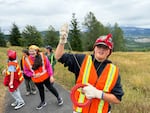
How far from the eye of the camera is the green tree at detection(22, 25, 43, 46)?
5802 centimetres

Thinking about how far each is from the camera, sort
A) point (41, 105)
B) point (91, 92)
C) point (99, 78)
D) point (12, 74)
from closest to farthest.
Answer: point (91, 92) < point (99, 78) < point (12, 74) < point (41, 105)

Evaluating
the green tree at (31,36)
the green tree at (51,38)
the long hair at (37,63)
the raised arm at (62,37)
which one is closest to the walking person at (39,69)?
the long hair at (37,63)

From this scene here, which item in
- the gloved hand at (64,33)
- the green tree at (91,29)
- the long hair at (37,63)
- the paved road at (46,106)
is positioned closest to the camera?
the gloved hand at (64,33)

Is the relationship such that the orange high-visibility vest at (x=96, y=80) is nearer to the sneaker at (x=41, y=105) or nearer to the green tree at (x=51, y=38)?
the sneaker at (x=41, y=105)

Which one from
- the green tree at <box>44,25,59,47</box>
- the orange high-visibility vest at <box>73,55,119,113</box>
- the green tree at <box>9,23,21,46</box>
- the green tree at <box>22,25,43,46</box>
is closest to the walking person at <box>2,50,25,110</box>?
the orange high-visibility vest at <box>73,55,119,113</box>

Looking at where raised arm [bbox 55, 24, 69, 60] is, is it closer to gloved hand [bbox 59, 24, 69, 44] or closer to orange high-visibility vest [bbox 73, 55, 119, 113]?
gloved hand [bbox 59, 24, 69, 44]

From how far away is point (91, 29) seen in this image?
2375 inches

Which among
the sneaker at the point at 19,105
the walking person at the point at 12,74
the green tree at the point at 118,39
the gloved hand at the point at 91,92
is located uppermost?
the gloved hand at the point at 91,92

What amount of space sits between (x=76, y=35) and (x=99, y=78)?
47.8 meters

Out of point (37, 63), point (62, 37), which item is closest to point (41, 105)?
point (37, 63)

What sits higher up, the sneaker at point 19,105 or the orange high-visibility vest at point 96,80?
the orange high-visibility vest at point 96,80

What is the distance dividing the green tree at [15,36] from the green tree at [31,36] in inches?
94.9

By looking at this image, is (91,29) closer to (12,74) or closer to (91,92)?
(12,74)

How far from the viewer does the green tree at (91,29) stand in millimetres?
59906
